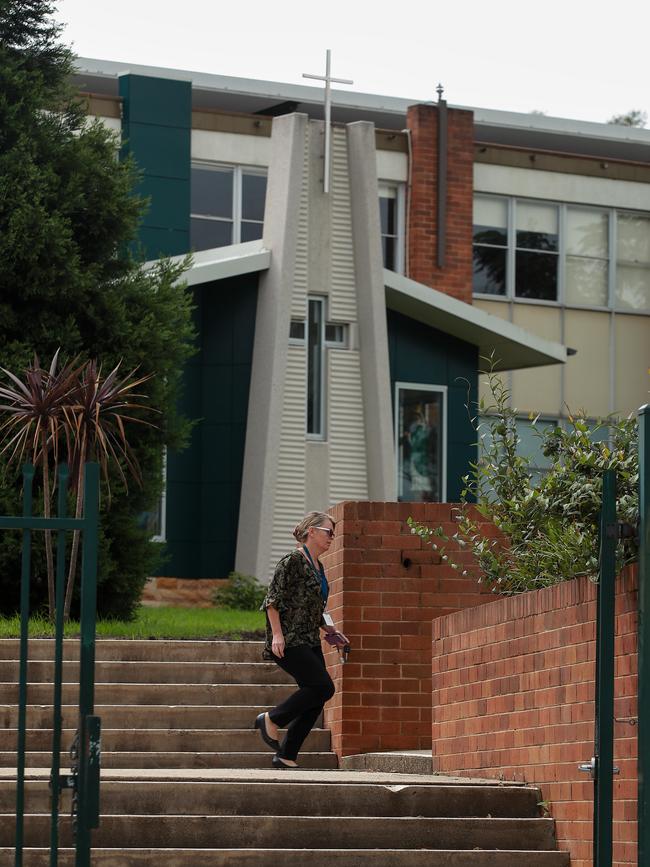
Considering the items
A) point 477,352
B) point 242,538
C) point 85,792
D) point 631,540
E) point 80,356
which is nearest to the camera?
point 85,792

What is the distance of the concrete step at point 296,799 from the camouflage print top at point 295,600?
147 centimetres

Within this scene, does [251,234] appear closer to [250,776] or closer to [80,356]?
[80,356]

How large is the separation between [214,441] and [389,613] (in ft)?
39.3

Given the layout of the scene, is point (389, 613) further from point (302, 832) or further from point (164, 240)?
point (164, 240)

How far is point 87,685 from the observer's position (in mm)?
5738

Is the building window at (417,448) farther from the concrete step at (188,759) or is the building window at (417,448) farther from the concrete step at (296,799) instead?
the concrete step at (296,799)

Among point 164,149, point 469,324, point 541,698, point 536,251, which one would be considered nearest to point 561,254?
point 536,251

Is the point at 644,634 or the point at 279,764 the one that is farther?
the point at 279,764

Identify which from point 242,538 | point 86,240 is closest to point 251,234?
point 242,538

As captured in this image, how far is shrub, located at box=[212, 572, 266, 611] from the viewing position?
22.1 m

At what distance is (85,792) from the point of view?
569 centimetres

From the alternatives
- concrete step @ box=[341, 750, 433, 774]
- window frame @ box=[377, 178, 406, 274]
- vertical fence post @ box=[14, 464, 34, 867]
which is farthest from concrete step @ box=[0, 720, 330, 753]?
window frame @ box=[377, 178, 406, 274]

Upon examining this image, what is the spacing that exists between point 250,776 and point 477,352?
16507mm

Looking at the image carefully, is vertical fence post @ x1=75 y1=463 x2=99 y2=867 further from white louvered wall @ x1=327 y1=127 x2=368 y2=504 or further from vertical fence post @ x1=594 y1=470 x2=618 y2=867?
white louvered wall @ x1=327 y1=127 x2=368 y2=504
